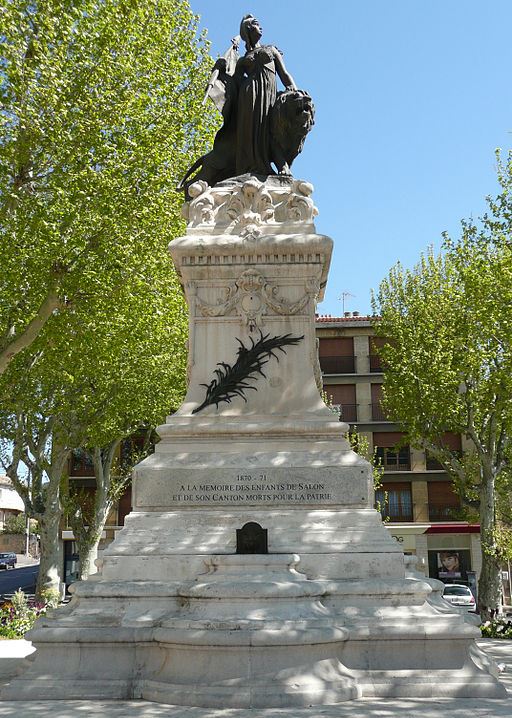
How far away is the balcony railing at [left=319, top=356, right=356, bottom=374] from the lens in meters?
48.2

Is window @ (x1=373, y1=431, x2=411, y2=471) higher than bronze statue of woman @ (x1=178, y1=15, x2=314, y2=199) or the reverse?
the reverse

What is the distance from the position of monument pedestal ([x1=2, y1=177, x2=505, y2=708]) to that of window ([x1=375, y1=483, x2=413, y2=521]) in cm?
3725

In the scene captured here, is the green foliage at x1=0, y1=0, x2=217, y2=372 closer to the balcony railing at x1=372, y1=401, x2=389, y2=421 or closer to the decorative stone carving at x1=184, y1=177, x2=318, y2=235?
the decorative stone carving at x1=184, y1=177, x2=318, y2=235

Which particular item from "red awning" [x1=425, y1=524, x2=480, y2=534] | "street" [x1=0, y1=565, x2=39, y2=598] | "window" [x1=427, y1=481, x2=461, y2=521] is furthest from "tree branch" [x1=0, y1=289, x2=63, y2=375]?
"window" [x1=427, y1=481, x2=461, y2=521]

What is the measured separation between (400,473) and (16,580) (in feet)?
91.7

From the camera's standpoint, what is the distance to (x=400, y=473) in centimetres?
4584

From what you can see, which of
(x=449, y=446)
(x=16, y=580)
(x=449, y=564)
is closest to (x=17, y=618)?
(x=449, y=564)

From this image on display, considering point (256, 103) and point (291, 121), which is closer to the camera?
point (291, 121)

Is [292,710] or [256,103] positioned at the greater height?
[256,103]

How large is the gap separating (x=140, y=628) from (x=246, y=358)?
12.1ft

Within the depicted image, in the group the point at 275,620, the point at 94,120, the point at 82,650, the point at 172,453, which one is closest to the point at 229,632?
the point at 275,620

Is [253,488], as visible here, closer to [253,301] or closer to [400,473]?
[253,301]

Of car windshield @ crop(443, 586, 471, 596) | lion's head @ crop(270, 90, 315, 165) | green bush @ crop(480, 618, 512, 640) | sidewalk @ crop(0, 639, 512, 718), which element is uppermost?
lion's head @ crop(270, 90, 315, 165)

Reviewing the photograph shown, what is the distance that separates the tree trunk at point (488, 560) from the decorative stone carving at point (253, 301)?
15.2 m
